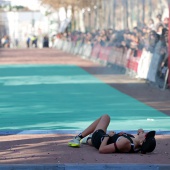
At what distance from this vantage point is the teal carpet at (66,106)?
13.7m

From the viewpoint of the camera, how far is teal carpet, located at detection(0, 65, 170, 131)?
44.9ft

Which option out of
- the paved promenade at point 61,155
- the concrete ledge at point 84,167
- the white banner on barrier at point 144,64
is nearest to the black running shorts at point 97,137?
the paved promenade at point 61,155

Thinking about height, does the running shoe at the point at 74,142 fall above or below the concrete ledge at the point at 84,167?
below

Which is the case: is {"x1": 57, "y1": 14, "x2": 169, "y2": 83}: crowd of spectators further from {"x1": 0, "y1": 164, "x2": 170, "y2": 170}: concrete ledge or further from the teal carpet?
{"x1": 0, "y1": 164, "x2": 170, "y2": 170}: concrete ledge

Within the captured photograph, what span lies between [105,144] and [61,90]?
437 inches

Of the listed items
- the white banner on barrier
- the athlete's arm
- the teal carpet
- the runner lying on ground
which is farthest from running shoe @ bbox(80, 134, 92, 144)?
the white banner on barrier

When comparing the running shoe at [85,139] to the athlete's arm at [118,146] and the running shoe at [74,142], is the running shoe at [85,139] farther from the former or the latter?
the athlete's arm at [118,146]

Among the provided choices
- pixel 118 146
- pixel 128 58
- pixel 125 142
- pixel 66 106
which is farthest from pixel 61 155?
pixel 128 58

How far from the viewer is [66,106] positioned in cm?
1695

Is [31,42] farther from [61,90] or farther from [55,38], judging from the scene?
[61,90]

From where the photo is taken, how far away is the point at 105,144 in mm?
10273

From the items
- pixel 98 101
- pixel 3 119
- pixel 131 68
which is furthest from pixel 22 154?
pixel 131 68

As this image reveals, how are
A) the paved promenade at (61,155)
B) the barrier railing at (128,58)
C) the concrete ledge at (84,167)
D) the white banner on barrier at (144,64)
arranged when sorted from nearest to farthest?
the concrete ledge at (84,167)
the paved promenade at (61,155)
the barrier railing at (128,58)
the white banner on barrier at (144,64)

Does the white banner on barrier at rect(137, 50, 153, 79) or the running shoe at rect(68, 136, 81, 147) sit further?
the white banner on barrier at rect(137, 50, 153, 79)
